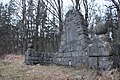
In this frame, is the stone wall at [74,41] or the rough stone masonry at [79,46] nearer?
the rough stone masonry at [79,46]

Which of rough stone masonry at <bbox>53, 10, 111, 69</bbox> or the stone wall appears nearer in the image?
rough stone masonry at <bbox>53, 10, 111, 69</bbox>

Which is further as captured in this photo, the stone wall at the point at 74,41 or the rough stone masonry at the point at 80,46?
the stone wall at the point at 74,41

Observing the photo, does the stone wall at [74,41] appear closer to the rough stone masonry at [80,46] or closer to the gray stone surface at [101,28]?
the rough stone masonry at [80,46]

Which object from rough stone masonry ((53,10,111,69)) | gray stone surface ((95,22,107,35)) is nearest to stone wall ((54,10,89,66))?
rough stone masonry ((53,10,111,69))

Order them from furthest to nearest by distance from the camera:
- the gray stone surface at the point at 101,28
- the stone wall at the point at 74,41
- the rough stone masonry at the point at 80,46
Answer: the stone wall at the point at 74,41 → the gray stone surface at the point at 101,28 → the rough stone masonry at the point at 80,46

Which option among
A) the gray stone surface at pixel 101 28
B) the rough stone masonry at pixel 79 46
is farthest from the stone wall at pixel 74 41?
the gray stone surface at pixel 101 28

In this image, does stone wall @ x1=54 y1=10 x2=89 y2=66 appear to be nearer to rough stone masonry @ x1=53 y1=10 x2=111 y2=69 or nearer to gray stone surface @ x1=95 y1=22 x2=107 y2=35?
rough stone masonry @ x1=53 y1=10 x2=111 y2=69

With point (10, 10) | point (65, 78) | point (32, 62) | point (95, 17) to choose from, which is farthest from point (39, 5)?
point (65, 78)

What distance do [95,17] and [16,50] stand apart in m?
14.9

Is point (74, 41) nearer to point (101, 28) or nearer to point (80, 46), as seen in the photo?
point (80, 46)

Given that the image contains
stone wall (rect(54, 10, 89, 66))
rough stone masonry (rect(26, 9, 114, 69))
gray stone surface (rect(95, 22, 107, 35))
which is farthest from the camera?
stone wall (rect(54, 10, 89, 66))

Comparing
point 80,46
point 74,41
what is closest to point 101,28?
point 80,46

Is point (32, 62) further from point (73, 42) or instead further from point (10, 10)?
point (10, 10)

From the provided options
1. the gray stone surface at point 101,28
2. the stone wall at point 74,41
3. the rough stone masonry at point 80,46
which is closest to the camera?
the rough stone masonry at point 80,46
